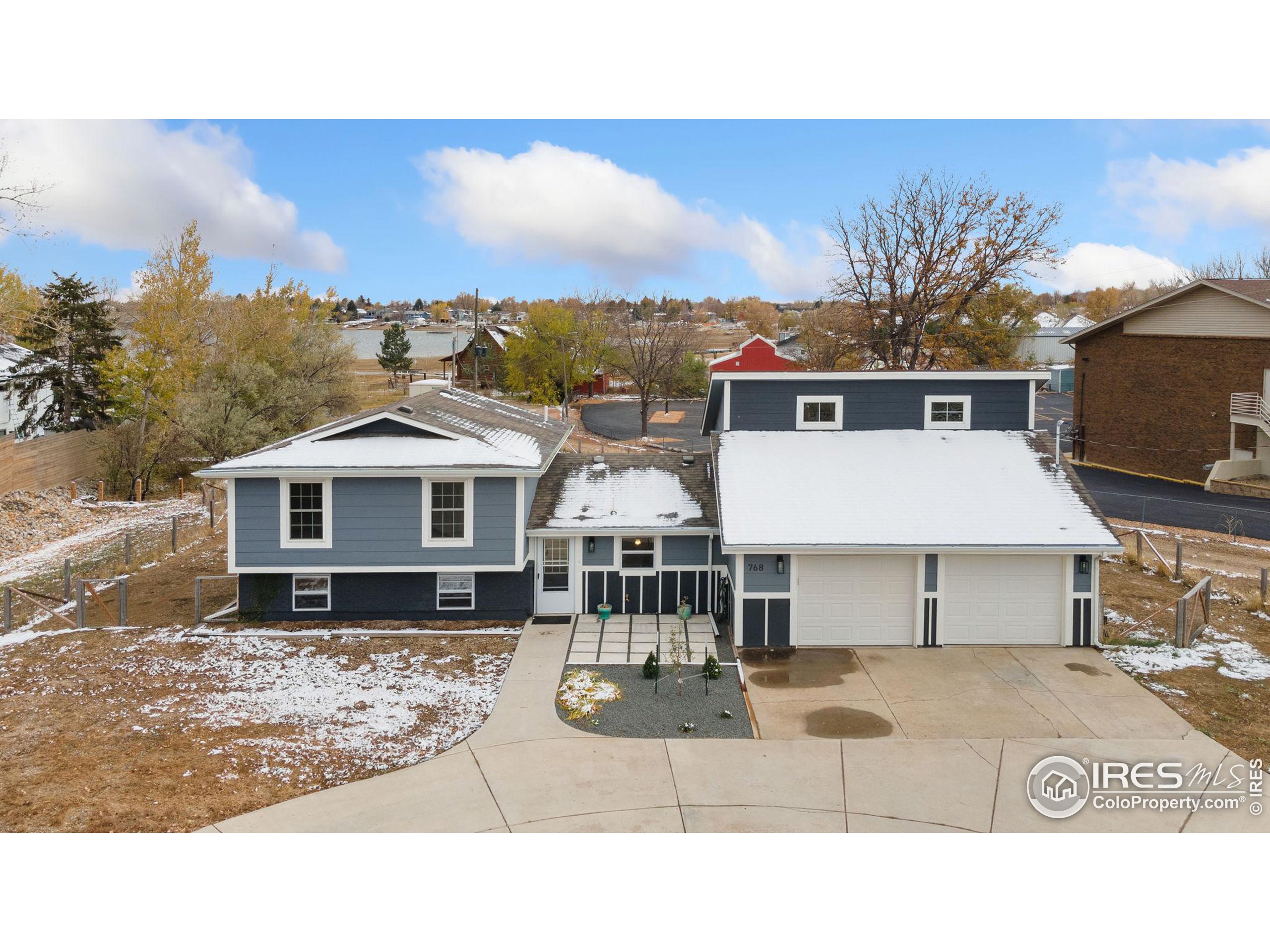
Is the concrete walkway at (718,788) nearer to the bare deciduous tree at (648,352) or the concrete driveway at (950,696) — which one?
the concrete driveway at (950,696)

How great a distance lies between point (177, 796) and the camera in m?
11.7

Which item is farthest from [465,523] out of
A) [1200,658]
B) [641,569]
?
[1200,658]

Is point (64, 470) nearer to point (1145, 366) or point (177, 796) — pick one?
point (177, 796)

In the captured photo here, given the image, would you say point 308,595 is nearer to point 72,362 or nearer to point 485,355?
point 72,362

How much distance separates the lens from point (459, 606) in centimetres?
1977

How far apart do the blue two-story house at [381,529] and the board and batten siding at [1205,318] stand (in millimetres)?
31471

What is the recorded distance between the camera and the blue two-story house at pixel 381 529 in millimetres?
18750

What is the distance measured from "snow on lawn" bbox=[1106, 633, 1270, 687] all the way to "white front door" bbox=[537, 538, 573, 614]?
11042 mm

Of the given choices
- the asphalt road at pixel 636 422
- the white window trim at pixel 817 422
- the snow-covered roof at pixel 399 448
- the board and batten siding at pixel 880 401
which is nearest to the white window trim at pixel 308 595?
the snow-covered roof at pixel 399 448

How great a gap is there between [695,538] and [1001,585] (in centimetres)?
642

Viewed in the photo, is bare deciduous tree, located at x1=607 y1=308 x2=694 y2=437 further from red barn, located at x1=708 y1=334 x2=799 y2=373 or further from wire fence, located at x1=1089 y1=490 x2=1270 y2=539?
wire fence, located at x1=1089 y1=490 x2=1270 y2=539

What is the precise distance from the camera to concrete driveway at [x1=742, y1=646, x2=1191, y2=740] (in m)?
13.8

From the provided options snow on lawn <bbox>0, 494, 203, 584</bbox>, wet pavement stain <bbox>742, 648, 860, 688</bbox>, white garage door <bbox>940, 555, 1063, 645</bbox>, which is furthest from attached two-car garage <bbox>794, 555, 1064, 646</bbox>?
snow on lawn <bbox>0, 494, 203, 584</bbox>

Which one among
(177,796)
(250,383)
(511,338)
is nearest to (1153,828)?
(177,796)
